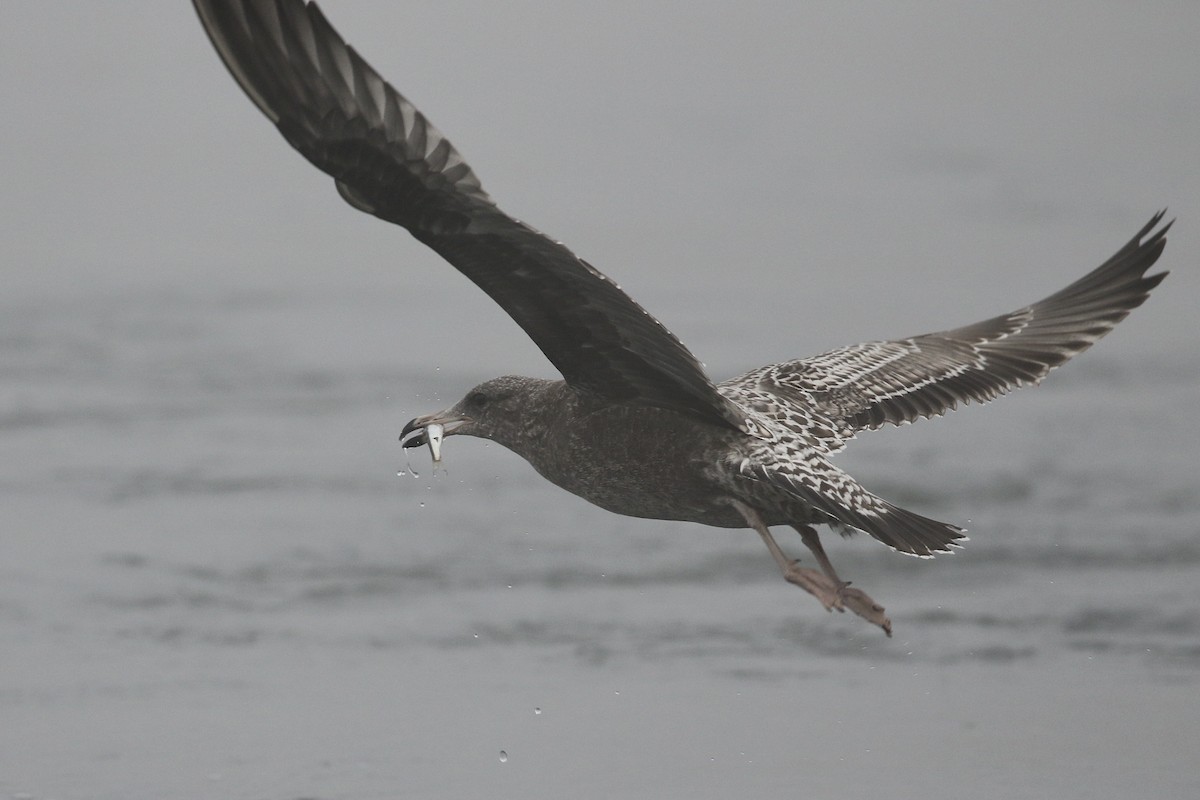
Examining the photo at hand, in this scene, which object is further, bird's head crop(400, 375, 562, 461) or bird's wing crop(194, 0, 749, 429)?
bird's head crop(400, 375, 562, 461)

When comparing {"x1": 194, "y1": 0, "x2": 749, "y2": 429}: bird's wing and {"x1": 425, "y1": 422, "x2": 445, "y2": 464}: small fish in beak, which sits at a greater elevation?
{"x1": 194, "y1": 0, "x2": 749, "y2": 429}: bird's wing

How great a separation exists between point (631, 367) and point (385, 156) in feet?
3.45

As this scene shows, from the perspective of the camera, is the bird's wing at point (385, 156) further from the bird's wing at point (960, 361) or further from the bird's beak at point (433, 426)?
the bird's wing at point (960, 361)

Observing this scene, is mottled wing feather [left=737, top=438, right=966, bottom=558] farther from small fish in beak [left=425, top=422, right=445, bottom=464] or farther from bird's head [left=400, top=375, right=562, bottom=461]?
small fish in beak [left=425, top=422, right=445, bottom=464]

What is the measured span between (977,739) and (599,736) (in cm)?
115

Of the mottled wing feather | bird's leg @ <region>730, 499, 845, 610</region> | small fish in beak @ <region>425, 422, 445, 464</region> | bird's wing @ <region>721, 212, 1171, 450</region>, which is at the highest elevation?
bird's wing @ <region>721, 212, 1171, 450</region>

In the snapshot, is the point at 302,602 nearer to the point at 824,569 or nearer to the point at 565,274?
the point at 824,569

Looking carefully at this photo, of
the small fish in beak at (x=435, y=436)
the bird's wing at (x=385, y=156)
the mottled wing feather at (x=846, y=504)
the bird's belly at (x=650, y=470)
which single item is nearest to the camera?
the bird's wing at (x=385, y=156)

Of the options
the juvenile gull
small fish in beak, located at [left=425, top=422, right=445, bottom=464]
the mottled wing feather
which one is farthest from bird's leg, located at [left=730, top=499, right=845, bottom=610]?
small fish in beak, located at [left=425, top=422, right=445, bottom=464]

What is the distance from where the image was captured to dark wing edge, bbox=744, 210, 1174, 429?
6492mm

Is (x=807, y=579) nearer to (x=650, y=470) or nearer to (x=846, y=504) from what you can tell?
(x=846, y=504)

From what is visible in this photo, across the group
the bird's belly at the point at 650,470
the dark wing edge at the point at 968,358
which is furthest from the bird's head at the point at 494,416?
the dark wing edge at the point at 968,358

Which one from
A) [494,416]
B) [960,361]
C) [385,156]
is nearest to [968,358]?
[960,361]

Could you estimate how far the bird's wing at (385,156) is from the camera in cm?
469
